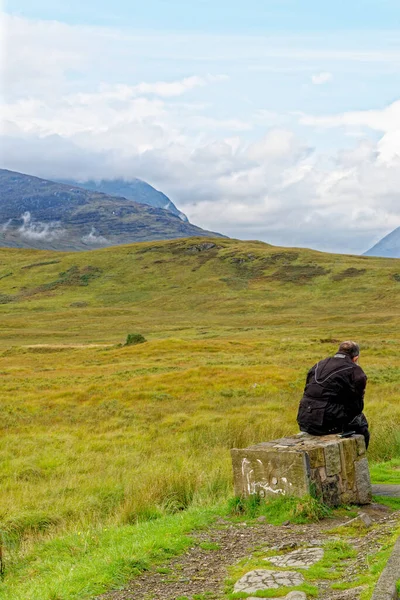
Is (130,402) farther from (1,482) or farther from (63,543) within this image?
(63,543)

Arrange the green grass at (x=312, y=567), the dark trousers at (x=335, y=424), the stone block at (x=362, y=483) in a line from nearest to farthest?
1. the green grass at (x=312, y=567)
2. the stone block at (x=362, y=483)
3. the dark trousers at (x=335, y=424)

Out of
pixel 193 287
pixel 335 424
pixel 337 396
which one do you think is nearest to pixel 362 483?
pixel 335 424

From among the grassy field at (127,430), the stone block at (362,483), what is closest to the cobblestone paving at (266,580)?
the grassy field at (127,430)

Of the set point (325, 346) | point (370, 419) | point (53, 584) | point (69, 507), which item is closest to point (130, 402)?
point (370, 419)

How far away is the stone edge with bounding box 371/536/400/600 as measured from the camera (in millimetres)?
5035

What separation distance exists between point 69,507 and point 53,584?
15.2 feet

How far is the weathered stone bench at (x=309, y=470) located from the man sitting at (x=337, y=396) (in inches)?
11.0

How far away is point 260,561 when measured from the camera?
22.5 feet

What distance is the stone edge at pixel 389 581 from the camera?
5.04 m

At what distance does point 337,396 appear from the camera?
9570 mm

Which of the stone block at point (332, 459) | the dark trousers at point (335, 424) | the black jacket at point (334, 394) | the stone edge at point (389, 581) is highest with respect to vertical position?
the black jacket at point (334, 394)

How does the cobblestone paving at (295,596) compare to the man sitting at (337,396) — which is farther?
the man sitting at (337,396)

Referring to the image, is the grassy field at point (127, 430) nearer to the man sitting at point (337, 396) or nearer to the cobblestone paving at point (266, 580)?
the cobblestone paving at point (266, 580)

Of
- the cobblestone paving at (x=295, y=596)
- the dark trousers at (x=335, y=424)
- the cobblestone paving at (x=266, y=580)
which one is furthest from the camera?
the dark trousers at (x=335, y=424)
